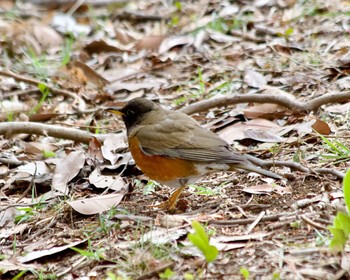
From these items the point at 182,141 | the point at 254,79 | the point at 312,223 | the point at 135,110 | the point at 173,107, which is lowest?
the point at 173,107

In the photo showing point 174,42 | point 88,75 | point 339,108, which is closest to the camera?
point 339,108

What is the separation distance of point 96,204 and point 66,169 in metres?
0.81

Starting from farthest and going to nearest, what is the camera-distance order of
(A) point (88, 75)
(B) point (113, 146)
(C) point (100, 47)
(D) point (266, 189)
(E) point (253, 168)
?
(C) point (100, 47) → (A) point (88, 75) → (B) point (113, 146) → (D) point (266, 189) → (E) point (253, 168)

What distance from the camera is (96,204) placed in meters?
5.21

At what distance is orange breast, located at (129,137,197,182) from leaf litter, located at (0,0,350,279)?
0.23 m

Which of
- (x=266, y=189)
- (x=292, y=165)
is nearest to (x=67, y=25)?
(x=292, y=165)

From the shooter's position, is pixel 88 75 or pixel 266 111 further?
pixel 88 75

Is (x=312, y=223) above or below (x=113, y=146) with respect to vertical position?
above

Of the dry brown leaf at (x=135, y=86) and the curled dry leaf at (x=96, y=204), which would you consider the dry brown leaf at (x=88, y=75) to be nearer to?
the dry brown leaf at (x=135, y=86)

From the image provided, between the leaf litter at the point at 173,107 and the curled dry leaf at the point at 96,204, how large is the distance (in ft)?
0.05

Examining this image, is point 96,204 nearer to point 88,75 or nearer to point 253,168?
point 253,168

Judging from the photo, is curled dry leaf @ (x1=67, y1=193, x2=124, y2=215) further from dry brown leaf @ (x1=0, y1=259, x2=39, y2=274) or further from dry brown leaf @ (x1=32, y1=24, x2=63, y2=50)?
dry brown leaf @ (x1=32, y1=24, x2=63, y2=50)

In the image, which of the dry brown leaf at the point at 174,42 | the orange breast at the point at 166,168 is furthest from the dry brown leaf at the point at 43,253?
the dry brown leaf at the point at 174,42

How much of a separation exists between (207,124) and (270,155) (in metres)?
1.00
